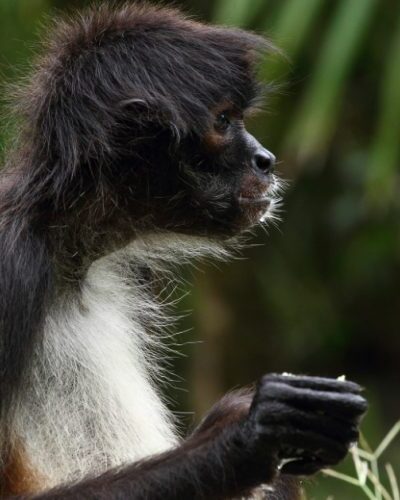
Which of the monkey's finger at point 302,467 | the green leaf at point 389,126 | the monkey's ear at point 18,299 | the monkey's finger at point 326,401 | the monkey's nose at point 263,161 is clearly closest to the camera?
the monkey's finger at point 326,401

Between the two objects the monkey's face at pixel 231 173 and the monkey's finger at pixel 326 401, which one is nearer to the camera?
the monkey's finger at pixel 326 401

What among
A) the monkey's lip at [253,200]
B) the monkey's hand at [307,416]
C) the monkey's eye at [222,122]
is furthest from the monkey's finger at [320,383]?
the monkey's eye at [222,122]

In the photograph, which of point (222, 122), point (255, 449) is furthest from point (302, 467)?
point (222, 122)

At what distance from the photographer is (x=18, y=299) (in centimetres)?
430

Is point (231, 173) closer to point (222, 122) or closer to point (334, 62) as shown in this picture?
A: point (222, 122)

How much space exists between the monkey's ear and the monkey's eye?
3.10 ft

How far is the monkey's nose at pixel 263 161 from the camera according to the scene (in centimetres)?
492

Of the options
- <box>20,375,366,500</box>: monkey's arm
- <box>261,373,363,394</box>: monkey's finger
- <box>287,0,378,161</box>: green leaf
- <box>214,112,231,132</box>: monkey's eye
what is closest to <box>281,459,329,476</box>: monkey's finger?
<box>20,375,366,500</box>: monkey's arm

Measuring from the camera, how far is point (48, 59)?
4.98m

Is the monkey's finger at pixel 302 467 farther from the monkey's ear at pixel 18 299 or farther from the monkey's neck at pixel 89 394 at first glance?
the monkey's ear at pixel 18 299

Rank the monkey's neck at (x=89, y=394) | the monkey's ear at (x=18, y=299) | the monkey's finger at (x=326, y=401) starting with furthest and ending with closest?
the monkey's neck at (x=89, y=394) → the monkey's ear at (x=18, y=299) → the monkey's finger at (x=326, y=401)

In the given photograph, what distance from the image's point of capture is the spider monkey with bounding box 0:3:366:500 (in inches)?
169

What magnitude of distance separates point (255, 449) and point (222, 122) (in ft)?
4.69

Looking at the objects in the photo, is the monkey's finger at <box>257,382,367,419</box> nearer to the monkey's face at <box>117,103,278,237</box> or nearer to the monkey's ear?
the monkey's ear
